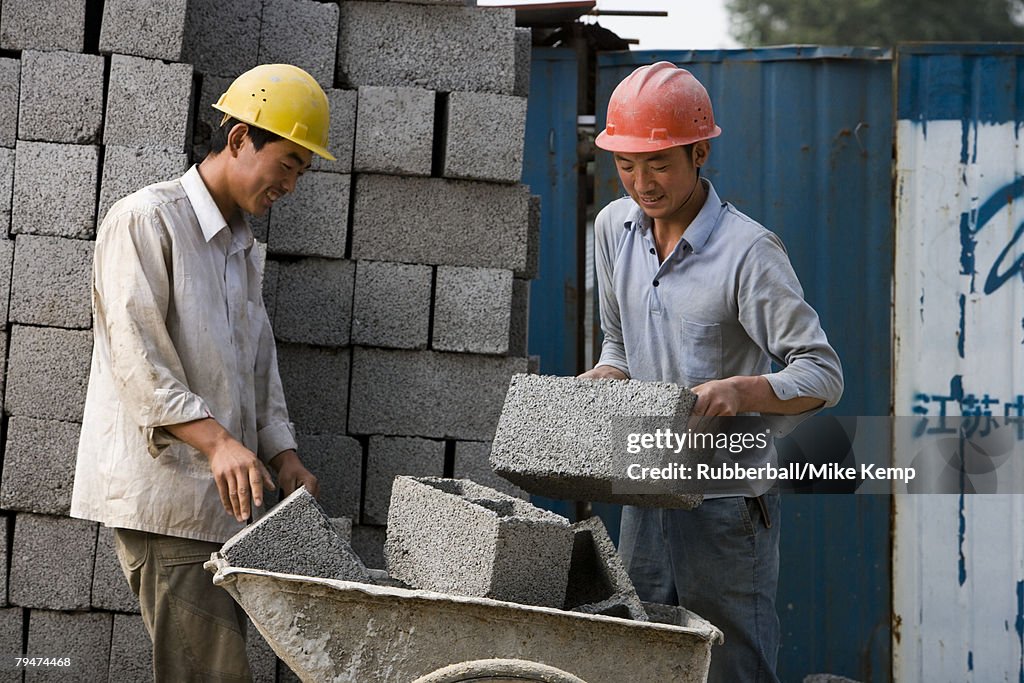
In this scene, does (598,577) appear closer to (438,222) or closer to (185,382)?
(185,382)

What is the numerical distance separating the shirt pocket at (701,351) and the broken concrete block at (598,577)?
20.5 inches

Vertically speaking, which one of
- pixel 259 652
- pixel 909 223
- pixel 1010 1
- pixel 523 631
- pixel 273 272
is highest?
pixel 1010 1

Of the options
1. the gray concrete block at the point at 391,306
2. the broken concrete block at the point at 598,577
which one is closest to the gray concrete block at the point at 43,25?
the gray concrete block at the point at 391,306

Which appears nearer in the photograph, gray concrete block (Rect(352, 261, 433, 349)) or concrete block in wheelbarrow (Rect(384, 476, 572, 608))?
concrete block in wheelbarrow (Rect(384, 476, 572, 608))

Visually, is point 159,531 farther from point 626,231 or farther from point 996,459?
point 996,459

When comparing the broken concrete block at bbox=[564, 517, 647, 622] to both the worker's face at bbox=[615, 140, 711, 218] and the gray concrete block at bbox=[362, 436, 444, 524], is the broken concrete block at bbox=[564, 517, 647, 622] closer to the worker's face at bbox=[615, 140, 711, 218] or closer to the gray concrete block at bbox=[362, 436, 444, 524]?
the worker's face at bbox=[615, 140, 711, 218]

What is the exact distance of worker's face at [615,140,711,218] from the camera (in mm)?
3291

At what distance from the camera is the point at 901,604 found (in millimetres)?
5297

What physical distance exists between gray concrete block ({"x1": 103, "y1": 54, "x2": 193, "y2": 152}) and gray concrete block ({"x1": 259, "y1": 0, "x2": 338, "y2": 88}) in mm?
455

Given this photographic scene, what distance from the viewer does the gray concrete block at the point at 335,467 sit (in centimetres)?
454

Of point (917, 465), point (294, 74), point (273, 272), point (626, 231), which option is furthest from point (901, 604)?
point (294, 74)

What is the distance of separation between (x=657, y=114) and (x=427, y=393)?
175cm

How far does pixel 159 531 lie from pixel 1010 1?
74.9 ft

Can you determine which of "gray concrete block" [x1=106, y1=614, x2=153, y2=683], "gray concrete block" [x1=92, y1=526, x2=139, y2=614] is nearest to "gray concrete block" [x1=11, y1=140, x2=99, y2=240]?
"gray concrete block" [x1=92, y1=526, x2=139, y2=614]
